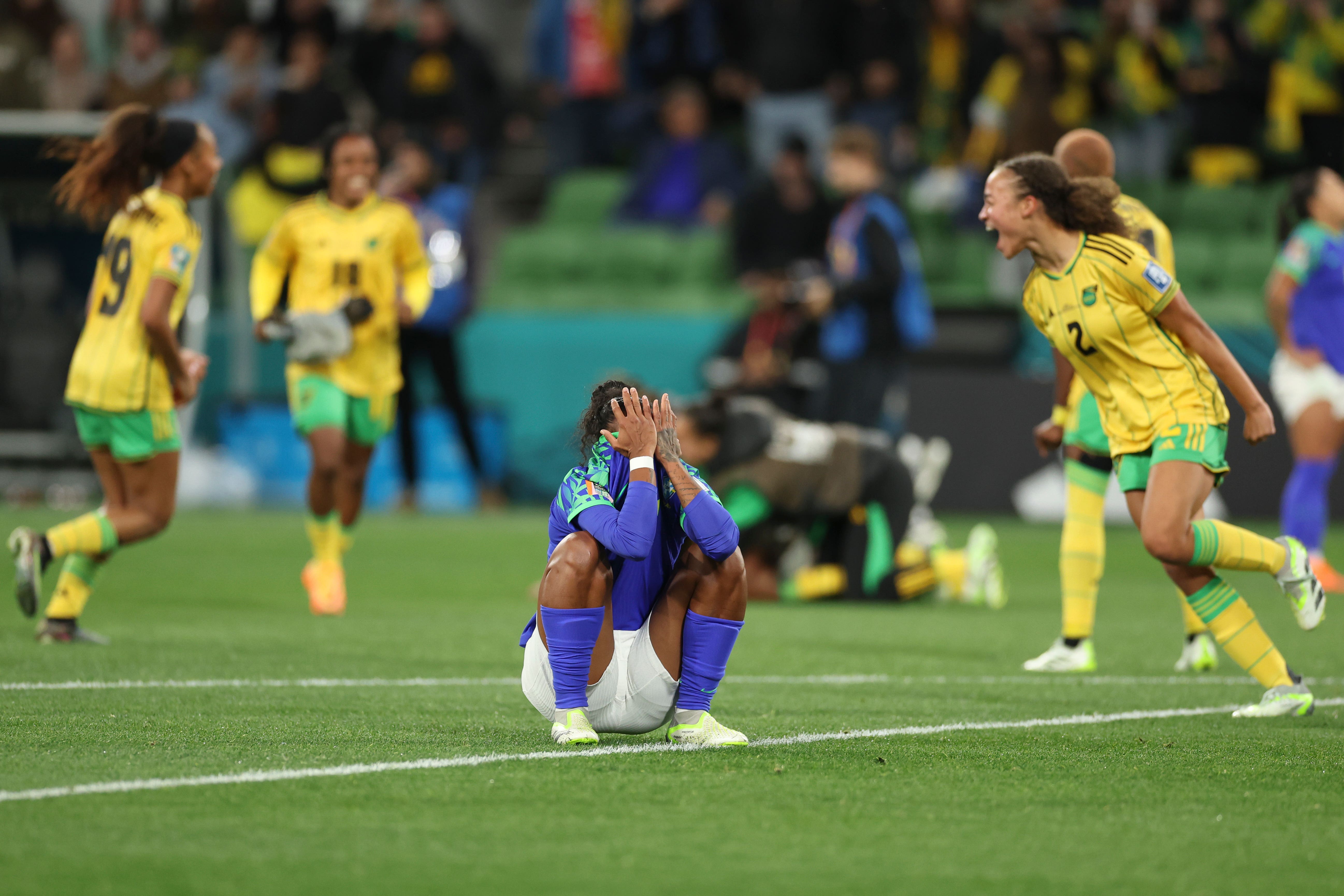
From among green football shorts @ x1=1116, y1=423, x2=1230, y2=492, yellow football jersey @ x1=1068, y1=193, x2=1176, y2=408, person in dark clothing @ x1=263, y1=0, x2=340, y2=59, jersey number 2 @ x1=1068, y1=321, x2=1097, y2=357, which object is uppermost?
person in dark clothing @ x1=263, y1=0, x2=340, y2=59

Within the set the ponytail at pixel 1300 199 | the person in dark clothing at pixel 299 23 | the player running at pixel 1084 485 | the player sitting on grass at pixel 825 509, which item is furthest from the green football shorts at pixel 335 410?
the person in dark clothing at pixel 299 23

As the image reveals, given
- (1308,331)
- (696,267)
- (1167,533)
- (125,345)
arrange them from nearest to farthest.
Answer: (1167,533) < (125,345) < (1308,331) < (696,267)

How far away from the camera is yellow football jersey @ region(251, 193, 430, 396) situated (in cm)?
902

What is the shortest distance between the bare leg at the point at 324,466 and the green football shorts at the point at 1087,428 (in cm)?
366

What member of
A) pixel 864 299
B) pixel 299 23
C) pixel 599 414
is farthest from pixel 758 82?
→ pixel 599 414

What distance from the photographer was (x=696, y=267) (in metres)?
16.7

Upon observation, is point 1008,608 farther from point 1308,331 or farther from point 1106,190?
point 1106,190

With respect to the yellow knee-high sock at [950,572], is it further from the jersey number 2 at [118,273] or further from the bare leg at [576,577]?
the bare leg at [576,577]

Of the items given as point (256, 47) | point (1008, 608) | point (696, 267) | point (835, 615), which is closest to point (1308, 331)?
point (1008, 608)

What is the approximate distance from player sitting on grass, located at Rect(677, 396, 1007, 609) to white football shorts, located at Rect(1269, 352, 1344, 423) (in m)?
1.90

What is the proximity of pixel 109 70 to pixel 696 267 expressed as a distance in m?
5.96

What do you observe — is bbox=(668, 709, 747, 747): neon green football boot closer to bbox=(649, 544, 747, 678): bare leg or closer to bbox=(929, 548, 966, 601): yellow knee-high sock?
bbox=(649, 544, 747, 678): bare leg

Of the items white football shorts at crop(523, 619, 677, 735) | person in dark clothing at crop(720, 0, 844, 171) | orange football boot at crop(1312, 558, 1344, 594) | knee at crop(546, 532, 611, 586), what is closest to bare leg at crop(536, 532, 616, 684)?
knee at crop(546, 532, 611, 586)

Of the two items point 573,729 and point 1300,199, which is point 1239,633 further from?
point 1300,199
